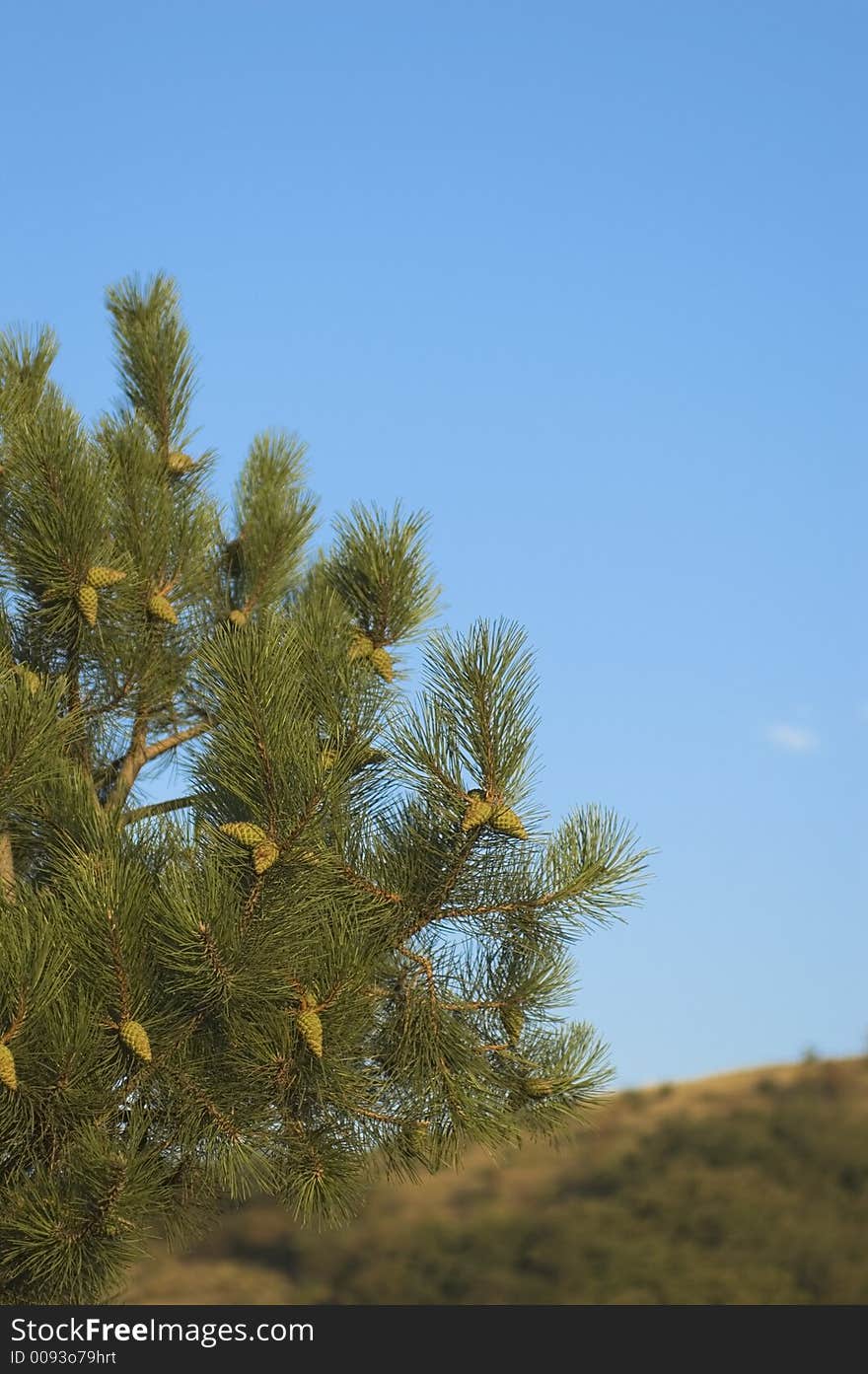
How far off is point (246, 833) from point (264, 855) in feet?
0.22

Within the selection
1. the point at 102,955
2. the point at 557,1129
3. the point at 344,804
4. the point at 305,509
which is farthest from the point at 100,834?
the point at 305,509

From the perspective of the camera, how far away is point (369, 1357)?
4246mm

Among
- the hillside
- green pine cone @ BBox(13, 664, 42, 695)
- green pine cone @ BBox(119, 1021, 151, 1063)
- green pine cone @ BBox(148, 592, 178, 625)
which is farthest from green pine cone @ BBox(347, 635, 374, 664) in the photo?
the hillside

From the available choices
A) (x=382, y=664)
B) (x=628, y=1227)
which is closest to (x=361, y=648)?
(x=382, y=664)

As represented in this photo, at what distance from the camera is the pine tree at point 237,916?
3373 millimetres

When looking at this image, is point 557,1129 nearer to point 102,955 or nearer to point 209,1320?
point 209,1320

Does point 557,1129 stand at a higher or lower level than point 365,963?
lower

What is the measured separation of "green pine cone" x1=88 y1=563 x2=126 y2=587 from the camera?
4430 millimetres

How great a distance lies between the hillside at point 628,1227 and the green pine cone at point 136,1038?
11902 millimetres

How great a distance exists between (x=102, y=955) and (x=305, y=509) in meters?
2.46

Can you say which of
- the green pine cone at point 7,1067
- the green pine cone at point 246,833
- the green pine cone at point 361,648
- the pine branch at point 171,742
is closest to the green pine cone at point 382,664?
the green pine cone at point 361,648

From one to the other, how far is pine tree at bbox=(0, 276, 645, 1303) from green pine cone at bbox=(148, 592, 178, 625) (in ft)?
0.05

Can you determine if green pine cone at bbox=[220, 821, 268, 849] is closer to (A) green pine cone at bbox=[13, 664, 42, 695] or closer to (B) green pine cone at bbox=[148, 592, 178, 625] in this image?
(A) green pine cone at bbox=[13, 664, 42, 695]

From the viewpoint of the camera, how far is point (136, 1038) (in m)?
3.47
